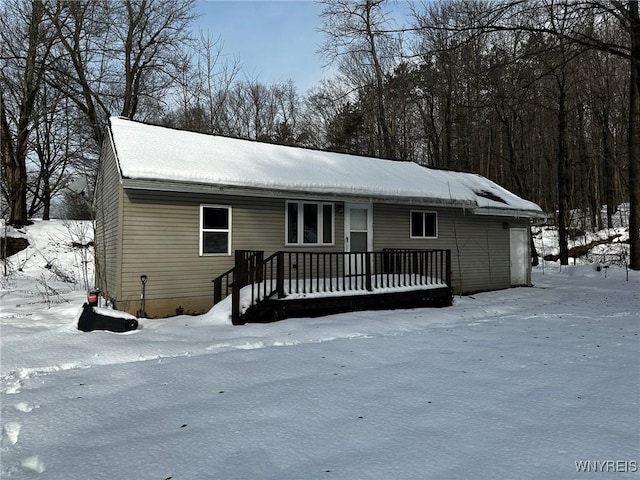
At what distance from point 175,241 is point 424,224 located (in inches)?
280

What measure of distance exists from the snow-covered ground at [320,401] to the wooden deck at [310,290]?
617 mm

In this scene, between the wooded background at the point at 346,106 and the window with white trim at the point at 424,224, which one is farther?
the wooded background at the point at 346,106

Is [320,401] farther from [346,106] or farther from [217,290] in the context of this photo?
[346,106]

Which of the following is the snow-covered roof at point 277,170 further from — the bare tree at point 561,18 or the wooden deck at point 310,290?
the bare tree at point 561,18

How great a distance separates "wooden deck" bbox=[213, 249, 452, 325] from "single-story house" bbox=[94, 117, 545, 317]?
54mm

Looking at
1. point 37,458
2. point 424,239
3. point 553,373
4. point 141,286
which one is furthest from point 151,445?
point 424,239

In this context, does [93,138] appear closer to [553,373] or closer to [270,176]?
[270,176]

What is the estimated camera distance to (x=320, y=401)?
11.9ft

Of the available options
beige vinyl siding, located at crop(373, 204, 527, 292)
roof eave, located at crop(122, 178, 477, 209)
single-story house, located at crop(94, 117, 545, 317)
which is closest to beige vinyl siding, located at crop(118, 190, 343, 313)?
single-story house, located at crop(94, 117, 545, 317)

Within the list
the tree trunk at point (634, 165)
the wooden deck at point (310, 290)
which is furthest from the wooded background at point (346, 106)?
the wooden deck at point (310, 290)

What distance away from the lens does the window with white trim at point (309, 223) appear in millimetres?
9766

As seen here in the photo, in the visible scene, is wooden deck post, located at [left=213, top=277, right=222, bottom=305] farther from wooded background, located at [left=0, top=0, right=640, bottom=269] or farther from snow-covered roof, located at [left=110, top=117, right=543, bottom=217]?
wooded background, located at [left=0, top=0, right=640, bottom=269]

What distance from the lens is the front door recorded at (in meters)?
10.5

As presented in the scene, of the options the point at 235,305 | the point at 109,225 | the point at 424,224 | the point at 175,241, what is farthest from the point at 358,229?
the point at 109,225
